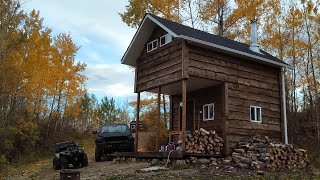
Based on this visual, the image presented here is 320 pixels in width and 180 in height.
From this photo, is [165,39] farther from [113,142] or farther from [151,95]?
[151,95]

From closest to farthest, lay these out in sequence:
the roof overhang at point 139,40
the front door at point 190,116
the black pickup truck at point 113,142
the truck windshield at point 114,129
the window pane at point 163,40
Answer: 1. the window pane at point 163,40
2. the roof overhang at point 139,40
3. the black pickup truck at point 113,142
4. the truck windshield at point 114,129
5. the front door at point 190,116

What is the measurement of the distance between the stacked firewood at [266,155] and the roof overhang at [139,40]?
7.02 meters

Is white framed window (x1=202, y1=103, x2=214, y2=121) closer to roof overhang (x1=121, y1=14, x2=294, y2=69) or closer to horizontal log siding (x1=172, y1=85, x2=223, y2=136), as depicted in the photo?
horizontal log siding (x1=172, y1=85, x2=223, y2=136)

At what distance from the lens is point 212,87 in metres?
16.5

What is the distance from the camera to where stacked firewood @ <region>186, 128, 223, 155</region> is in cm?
1337

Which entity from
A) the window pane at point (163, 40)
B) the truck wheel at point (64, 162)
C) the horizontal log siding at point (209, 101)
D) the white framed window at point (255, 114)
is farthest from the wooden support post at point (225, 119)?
the truck wheel at point (64, 162)

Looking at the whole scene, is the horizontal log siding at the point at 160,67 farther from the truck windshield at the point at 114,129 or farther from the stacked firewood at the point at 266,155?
the stacked firewood at the point at 266,155

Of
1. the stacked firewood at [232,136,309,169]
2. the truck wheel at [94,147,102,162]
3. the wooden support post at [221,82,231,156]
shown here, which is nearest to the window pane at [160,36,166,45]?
the wooden support post at [221,82,231,156]

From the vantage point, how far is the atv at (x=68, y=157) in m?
14.5

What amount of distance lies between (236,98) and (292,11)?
12581 mm

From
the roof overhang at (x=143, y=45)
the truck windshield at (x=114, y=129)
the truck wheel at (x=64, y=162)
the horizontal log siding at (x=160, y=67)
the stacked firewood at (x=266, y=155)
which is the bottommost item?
the truck wheel at (x=64, y=162)

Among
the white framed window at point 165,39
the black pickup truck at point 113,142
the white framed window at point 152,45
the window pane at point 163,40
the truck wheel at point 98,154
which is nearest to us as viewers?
the white framed window at point 165,39

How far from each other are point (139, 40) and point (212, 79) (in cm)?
476

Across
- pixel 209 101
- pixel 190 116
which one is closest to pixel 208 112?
pixel 209 101
